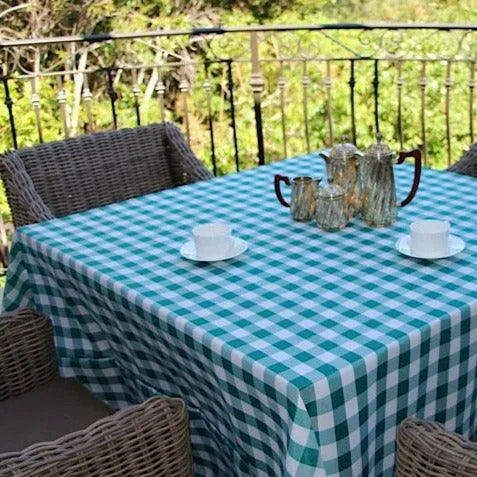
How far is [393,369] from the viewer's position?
4.76 ft

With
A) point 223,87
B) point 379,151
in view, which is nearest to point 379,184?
point 379,151

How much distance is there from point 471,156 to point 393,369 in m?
1.28

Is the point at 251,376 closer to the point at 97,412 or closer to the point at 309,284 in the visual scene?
the point at 309,284

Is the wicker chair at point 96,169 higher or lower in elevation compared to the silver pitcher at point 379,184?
lower

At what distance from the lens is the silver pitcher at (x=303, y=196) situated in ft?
6.63

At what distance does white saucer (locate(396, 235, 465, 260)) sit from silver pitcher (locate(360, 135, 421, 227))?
0.37ft

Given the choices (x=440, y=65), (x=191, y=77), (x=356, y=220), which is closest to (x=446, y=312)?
(x=356, y=220)

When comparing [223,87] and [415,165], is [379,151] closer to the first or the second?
[415,165]

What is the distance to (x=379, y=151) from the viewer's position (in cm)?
196

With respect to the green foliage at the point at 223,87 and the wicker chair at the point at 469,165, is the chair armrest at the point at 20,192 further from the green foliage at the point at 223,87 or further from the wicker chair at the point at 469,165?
the green foliage at the point at 223,87

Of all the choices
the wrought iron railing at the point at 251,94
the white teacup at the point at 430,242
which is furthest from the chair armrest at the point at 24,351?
the wrought iron railing at the point at 251,94

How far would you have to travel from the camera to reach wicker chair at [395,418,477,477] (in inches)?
49.1

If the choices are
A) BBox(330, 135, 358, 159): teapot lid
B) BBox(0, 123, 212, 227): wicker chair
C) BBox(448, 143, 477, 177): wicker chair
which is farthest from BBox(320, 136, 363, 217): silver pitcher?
BBox(0, 123, 212, 227): wicker chair

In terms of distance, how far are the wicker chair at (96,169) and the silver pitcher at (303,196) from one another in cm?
74
